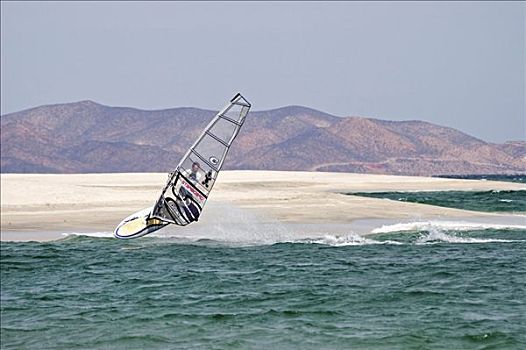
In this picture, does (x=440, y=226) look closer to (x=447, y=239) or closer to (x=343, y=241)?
(x=447, y=239)

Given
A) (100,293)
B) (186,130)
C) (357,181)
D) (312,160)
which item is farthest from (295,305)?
(186,130)

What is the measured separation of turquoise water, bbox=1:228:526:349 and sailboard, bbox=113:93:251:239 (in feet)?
2.53

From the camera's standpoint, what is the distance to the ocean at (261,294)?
966 centimetres

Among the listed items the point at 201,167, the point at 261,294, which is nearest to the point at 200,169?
the point at 201,167

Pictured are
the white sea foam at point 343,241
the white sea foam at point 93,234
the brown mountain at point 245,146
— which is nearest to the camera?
the white sea foam at point 343,241

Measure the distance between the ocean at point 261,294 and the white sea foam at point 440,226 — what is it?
2.42 meters

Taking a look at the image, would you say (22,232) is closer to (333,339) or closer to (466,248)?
(466,248)

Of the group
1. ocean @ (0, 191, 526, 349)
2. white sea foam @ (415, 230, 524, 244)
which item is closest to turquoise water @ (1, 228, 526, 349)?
ocean @ (0, 191, 526, 349)

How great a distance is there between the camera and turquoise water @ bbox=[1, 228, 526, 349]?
9664 millimetres

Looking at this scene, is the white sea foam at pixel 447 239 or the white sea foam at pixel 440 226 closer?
the white sea foam at pixel 447 239

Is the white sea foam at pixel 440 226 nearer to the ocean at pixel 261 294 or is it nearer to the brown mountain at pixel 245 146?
the ocean at pixel 261 294

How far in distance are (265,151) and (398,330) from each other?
8997 centimetres

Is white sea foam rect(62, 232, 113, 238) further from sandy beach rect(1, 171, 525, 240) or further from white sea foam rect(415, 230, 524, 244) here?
white sea foam rect(415, 230, 524, 244)

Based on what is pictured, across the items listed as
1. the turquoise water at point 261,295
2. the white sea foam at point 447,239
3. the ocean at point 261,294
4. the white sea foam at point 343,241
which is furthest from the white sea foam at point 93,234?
the white sea foam at point 447,239
